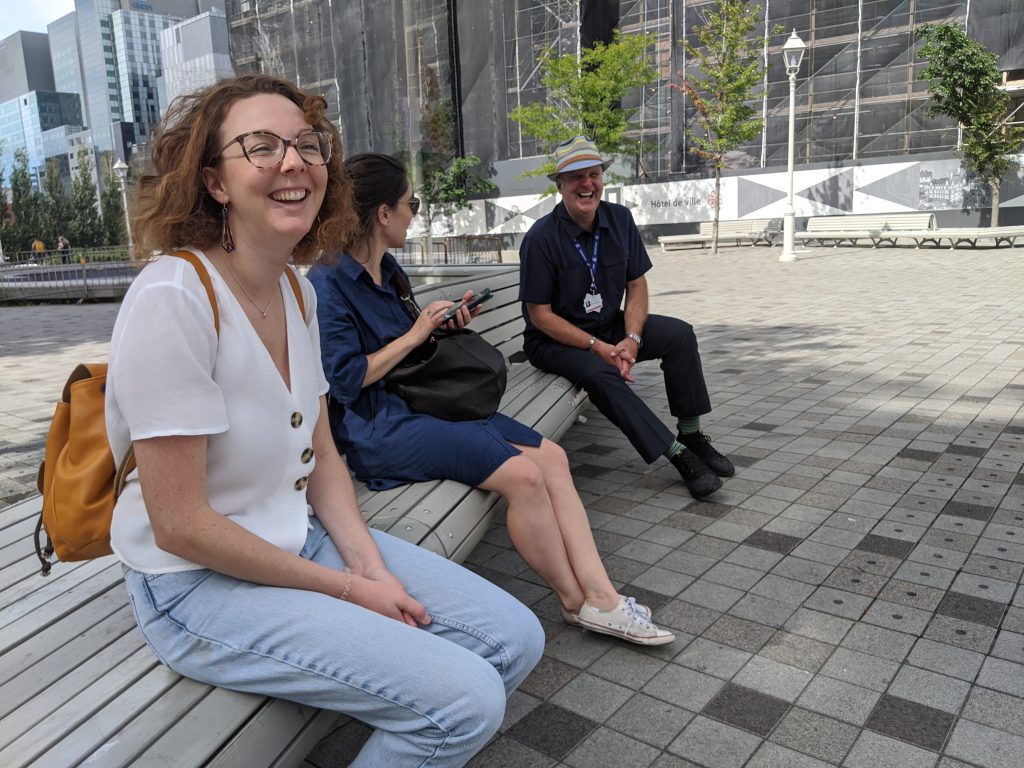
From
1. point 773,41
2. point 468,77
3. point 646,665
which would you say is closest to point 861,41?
point 773,41

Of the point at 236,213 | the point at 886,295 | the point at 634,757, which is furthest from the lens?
the point at 886,295

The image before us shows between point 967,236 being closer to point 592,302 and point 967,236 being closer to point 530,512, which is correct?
point 592,302

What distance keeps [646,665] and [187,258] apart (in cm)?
187

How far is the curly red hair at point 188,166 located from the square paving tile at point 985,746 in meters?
2.23

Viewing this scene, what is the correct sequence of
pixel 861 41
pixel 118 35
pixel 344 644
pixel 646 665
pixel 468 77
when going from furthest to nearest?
pixel 118 35 < pixel 468 77 < pixel 861 41 < pixel 646 665 < pixel 344 644

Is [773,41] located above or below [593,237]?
above

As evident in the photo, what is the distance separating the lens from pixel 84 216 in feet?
161

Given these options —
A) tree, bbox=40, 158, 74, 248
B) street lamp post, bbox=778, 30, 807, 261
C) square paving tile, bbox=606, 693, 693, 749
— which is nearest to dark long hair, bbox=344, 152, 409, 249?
square paving tile, bbox=606, 693, 693, 749

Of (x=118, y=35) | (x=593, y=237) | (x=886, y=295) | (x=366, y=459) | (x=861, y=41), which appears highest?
(x=118, y=35)

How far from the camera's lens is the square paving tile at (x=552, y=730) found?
2.33m

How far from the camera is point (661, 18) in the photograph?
1215 inches

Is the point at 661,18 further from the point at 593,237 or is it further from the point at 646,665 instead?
the point at 646,665

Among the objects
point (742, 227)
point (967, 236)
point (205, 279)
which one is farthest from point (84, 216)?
point (205, 279)

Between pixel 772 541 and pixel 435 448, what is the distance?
5.49 ft
